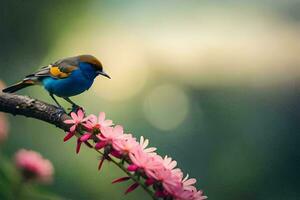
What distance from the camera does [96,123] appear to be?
658 millimetres

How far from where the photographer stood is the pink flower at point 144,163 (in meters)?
0.61

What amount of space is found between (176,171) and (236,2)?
10.3ft

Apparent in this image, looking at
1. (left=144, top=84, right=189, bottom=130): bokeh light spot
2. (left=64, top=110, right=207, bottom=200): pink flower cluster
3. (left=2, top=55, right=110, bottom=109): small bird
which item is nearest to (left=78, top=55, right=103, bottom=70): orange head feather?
(left=2, top=55, right=110, bottom=109): small bird

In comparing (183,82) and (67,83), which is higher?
(67,83)

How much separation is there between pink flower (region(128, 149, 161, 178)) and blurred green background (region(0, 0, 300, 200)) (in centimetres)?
157

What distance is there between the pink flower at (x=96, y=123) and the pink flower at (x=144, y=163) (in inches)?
2.1

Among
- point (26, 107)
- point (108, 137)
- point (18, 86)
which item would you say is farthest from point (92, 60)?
point (108, 137)

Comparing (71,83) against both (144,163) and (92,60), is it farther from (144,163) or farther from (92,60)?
(144,163)

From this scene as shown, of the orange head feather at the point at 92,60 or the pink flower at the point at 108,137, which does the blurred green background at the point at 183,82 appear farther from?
the pink flower at the point at 108,137

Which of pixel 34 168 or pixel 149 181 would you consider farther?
pixel 34 168

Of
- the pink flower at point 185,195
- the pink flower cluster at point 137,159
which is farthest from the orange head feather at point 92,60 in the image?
the pink flower at point 185,195

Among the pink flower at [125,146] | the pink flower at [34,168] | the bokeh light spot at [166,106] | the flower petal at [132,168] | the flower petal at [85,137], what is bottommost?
the bokeh light spot at [166,106]

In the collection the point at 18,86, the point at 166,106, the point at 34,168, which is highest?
the point at 18,86

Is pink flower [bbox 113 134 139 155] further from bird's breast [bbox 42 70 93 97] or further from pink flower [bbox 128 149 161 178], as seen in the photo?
bird's breast [bbox 42 70 93 97]
